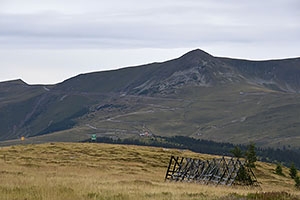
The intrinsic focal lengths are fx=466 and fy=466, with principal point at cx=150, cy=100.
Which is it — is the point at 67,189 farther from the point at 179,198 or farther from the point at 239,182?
the point at 239,182

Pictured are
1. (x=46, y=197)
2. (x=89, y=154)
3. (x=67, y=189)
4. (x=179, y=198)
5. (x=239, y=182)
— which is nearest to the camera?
(x=46, y=197)

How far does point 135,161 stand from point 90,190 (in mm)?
49868

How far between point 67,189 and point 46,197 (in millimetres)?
3253

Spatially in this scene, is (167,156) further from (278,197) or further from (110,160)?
(278,197)

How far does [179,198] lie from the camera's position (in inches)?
900

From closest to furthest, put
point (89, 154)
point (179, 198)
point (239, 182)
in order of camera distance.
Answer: point (179, 198) < point (239, 182) < point (89, 154)

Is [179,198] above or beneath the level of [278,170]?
above

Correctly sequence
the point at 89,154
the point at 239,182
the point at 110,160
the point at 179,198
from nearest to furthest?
the point at 179,198 < the point at 239,182 < the point at 110,160 < the point at 89,154

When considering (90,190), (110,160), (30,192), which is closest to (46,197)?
(30,192)

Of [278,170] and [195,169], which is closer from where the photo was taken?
[195,169]

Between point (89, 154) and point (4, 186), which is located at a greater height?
point (4, 186)

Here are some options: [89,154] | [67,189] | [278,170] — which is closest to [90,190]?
[67,189]

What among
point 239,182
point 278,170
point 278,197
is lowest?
point 278,170

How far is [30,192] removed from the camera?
75.2 feet
